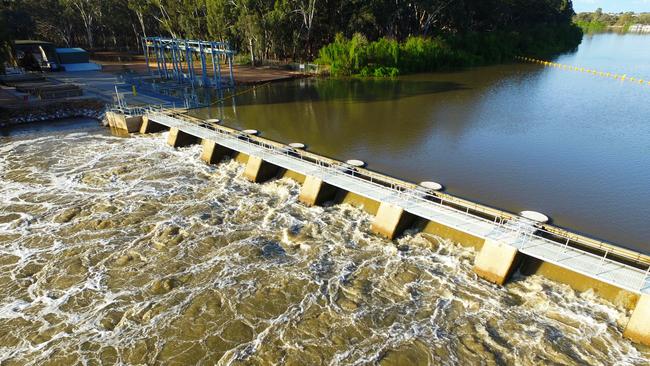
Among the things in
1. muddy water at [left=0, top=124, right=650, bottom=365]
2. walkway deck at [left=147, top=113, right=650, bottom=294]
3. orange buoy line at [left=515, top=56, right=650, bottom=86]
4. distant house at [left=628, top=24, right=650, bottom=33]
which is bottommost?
muddy water at [left=0, top=124, right=650, bottom=365]

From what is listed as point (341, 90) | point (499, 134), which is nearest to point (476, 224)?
point (499, 134)

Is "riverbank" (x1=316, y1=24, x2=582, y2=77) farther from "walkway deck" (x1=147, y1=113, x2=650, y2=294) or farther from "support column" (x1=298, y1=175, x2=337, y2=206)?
"support column" (x1=298, y1=175, x2=337, y2=206)

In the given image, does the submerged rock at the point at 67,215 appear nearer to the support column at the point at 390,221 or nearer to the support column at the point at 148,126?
the support column at the point at 148,126

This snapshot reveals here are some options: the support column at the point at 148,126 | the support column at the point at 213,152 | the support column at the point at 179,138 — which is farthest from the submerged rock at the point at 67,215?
the support column at the point at 148,126

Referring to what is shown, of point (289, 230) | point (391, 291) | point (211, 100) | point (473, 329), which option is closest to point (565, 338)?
point (473, 329)

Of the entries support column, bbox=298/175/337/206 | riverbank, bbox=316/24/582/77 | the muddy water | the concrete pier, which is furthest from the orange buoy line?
the concrete pier
